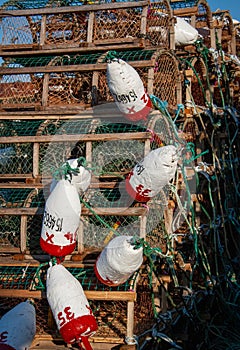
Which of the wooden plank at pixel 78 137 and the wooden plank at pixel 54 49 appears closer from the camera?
the wooden plank at pixel 78 137

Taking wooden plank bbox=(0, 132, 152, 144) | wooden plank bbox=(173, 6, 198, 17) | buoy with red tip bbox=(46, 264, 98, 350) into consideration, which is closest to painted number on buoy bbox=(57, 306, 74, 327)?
buoy with red tip bbox=(46, 264, 98, 350)

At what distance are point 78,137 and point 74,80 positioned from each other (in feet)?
3.18

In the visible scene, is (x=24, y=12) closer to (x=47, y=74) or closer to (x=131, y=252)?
(x=47, y=74)

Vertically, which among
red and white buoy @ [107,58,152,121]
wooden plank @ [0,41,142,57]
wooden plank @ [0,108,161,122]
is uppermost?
wooden plank @ [0,41,142,57]

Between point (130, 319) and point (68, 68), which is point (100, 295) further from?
point (68, 68)

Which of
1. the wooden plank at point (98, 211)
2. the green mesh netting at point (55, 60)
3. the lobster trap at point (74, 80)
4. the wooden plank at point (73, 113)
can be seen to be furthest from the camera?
the green mesh netting at point (55, 60)

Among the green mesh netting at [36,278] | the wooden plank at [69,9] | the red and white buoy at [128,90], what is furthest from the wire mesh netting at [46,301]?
the wooden plank at [69,9]

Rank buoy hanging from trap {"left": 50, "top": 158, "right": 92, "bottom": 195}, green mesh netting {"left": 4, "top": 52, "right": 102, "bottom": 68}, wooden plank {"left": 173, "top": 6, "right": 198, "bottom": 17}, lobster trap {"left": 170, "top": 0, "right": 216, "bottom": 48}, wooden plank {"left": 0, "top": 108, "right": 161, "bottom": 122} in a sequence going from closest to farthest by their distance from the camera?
1. buoy hanging from trap {"left": 50, "top": 158, "right": 92, "bottom": 195}
2. wooden plank {"left": 0, "top": 108, "right": 161, "bottom": 122}
3. green mesh netting {"left": 4, "top": 52, "right": 102, "bottom": 68}
4. lobster trap {"left": 170, "top": 0, "right": 216, "bottom": 48}
5. wooden plank {"left": 173, "top": 6, "right": 198, "bottom": 17}

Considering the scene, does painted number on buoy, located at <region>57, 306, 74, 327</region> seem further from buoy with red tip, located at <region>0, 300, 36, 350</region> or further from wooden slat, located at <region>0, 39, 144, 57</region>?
wooden slat, located at <region>0, 39, 144, 57</region>

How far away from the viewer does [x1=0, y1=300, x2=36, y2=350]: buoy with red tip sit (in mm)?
3139

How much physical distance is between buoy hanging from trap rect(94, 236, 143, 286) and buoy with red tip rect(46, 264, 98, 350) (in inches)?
6.9

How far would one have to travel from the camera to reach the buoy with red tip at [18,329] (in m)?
3.14

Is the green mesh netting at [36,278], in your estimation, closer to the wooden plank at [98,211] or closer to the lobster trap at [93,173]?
the lobster trap at [93,173]

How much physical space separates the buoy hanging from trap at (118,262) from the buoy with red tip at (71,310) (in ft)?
0.57
